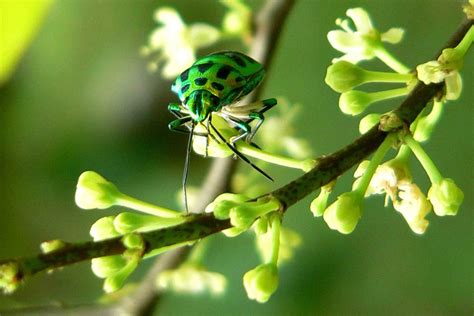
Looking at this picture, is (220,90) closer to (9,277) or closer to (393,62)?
(393,62)

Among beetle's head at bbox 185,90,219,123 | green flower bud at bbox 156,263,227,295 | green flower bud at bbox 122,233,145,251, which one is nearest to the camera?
green flower bud at bbox 122,233,145,251

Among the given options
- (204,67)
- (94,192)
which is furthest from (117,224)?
(204,67)

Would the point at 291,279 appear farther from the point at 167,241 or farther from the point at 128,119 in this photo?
the point at 167,241

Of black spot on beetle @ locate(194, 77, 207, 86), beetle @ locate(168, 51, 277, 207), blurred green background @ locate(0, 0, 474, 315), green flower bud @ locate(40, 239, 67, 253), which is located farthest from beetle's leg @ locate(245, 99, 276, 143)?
blurred green background @ locate(0, 0, 474, 315)

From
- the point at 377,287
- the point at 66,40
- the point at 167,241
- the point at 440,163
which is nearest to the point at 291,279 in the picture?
the point at 377,287

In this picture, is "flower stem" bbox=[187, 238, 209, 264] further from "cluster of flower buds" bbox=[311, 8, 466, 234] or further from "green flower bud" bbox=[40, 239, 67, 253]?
"green flower bud" bbox=[40, 239, 67, 253]
